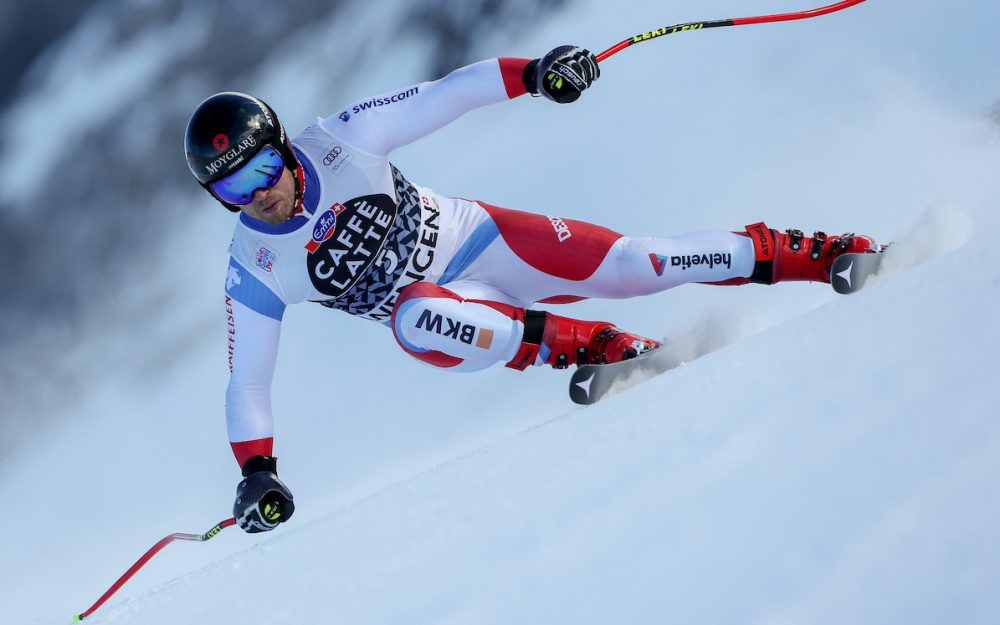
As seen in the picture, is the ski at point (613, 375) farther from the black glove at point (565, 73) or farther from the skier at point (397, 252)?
the black glove at point (565, 73)

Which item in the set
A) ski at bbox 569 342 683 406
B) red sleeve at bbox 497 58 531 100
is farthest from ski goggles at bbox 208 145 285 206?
ski at bbox 569 342 683 406

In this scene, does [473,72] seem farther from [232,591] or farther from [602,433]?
[232,591]

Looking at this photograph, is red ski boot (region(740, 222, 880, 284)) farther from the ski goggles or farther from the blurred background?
the blurred background

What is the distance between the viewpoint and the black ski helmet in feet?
10.4

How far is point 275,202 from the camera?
3.32 m

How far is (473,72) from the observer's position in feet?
11.2

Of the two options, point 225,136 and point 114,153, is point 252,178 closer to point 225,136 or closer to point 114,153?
point 225,136

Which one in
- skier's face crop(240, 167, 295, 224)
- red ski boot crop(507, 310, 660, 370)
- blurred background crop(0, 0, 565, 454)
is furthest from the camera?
blurred background crop(0, 0, 565, 454)

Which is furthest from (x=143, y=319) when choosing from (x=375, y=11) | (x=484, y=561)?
(x=484, y=561)

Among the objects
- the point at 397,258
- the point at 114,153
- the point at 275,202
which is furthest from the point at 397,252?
the point at 114,153

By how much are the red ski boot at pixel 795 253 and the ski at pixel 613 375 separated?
0.49 metres

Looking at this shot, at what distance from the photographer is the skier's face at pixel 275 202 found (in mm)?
3297

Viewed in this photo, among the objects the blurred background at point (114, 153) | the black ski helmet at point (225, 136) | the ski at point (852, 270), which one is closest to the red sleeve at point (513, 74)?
the black ski helmet at point (225, 136)

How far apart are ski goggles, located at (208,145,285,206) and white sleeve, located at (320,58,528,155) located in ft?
1.05
